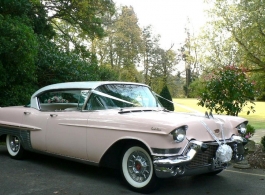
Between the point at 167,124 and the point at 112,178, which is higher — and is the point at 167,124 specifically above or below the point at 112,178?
above

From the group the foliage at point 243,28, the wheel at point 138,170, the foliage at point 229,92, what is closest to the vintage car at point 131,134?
the wheel at point 138,170

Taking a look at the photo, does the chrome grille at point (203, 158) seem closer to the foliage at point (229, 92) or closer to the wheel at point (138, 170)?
the wheel at point (138, 170)

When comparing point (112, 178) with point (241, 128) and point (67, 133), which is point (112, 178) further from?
point (241, 128)

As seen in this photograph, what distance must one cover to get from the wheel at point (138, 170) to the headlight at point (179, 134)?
0.51 meters

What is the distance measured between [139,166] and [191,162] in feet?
2.48

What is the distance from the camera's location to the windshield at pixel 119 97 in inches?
221

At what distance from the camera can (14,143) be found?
23.3 feet

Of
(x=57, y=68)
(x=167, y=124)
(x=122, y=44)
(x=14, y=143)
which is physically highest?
(x=122, y=44)

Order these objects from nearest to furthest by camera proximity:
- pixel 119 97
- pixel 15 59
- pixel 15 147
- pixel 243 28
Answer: pixel 119 97 → pixel 15 147 → pixel 15 59 → pixel 243 28

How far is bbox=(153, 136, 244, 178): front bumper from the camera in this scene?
14.1ft

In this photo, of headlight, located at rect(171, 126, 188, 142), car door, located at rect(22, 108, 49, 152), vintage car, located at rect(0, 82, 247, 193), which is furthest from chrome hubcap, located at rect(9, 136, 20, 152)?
headlight, located at rect(171, 126, 188, 142)

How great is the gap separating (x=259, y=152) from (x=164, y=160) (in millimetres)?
3870

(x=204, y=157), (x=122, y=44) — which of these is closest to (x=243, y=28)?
(x=204, y=157)

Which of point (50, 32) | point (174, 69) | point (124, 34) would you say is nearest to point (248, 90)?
point (50, 32)
